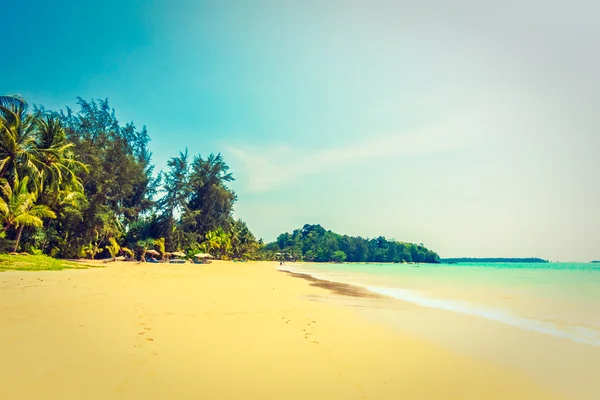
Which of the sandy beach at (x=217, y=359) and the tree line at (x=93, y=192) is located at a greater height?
the tree line at (x=93, y=192)

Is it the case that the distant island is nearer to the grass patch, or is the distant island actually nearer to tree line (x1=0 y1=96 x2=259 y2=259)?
tree line (x1=0 y1=96 x2=259 y2=259)

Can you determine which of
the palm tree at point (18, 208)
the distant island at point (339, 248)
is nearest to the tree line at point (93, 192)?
the palm tree at point (18, 208)

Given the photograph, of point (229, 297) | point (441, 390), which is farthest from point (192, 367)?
point (229, 297)

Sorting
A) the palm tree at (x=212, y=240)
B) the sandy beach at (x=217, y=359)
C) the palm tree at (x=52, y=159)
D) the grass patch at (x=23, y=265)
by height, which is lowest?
the sandy beach at (x=217, y=359)

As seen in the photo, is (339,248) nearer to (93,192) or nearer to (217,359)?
(93,192)

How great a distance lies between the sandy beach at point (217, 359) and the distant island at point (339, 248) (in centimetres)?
11078

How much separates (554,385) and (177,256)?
159 feet

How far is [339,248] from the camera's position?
14362cm

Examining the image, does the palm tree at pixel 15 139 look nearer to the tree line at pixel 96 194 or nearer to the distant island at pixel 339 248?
the tree line at pixel 96 194

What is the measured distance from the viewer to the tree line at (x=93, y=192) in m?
23.4

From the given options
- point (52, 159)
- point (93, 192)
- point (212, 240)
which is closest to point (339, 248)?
point (212, 240)

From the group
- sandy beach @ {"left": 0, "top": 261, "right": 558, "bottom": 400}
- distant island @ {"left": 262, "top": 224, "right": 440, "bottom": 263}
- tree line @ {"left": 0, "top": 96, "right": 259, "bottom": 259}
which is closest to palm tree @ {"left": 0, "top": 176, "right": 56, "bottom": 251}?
tree line @ {"left": 0, "top": 96, "right": 259, "bottom": 259}

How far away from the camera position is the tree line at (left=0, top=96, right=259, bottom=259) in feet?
76.9

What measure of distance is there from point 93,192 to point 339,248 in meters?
119
